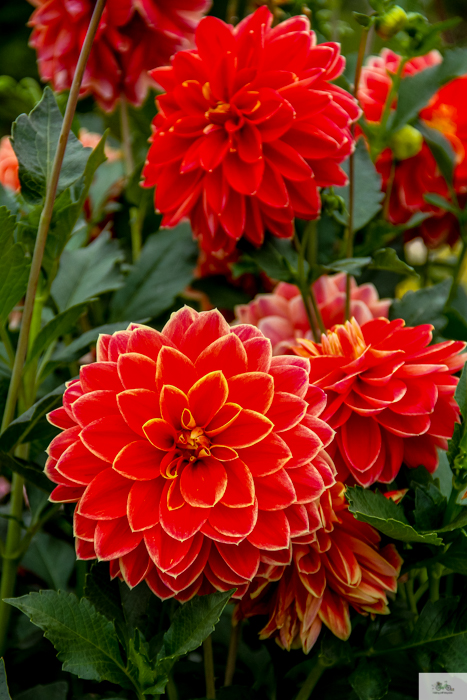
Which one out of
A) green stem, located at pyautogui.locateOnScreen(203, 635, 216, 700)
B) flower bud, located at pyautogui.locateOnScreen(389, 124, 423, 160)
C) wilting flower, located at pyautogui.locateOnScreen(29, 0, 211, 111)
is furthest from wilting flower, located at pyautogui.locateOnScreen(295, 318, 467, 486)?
wilting flower, located at pyautogui.locateOnScreen(29, 0, 211, 111)

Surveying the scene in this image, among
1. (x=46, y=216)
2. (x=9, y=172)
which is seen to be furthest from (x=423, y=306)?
(x=9, y=172)

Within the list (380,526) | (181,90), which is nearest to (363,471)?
(380,526)

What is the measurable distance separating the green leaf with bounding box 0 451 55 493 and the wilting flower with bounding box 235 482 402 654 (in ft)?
0.47

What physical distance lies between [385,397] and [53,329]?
0.22m

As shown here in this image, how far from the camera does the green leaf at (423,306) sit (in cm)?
53

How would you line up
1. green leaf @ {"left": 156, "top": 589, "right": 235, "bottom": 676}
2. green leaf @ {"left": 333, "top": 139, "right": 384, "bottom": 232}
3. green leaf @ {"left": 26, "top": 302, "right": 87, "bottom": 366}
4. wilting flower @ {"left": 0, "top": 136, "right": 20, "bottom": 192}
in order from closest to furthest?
green leaf @ {"left": 156, "top": 589, "right": 235, "bottom": 676}
green leaf @ {"left": 26, "top": 302, "right": 87, "bottom": 366}
green leaf @ {"left": 333, "top": 139, "right": 384, "bottom": 232}
wilting flower @ {"left": 0, "top": 136, "right": 20, "bottom": 192}

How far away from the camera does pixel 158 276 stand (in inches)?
23.7

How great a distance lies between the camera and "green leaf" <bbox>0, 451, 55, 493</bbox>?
16.0 inches

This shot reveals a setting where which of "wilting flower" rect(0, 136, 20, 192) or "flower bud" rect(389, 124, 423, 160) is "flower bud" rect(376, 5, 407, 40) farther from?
"wilting flower" rect(0, 136, 20, 192)

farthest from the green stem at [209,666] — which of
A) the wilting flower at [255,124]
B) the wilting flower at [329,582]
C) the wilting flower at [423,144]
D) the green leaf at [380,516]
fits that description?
the wilting flower at [423,144]

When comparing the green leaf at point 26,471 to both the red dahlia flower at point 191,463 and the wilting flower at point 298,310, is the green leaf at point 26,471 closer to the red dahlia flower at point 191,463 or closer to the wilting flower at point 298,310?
the red dahlia flower at point 191,463

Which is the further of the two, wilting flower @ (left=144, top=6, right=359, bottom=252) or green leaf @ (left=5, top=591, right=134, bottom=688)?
wilting flower @ (left=144, top=6, right=359, bottom=252)

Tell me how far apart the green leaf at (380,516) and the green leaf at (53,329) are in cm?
21

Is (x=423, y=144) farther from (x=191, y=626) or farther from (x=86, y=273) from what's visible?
(x=191, y=626)
